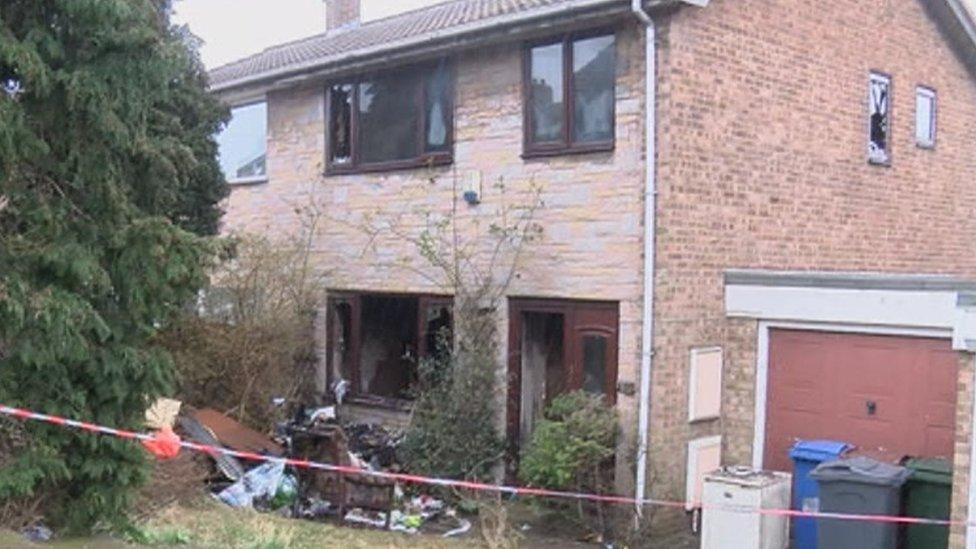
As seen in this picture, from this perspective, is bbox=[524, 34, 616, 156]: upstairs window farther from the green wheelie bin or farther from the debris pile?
the green wheelie bin

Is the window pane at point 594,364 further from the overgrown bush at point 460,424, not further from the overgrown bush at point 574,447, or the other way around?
the overgrown bush at point 460,424

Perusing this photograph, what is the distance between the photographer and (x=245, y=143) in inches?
659

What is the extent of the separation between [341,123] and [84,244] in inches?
331

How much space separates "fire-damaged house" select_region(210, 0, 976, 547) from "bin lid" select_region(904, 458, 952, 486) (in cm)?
50

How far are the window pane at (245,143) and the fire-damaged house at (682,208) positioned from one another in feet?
4.33

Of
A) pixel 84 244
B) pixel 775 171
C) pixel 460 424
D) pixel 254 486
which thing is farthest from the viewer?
pixel 775 171

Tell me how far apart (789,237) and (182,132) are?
24.3ft

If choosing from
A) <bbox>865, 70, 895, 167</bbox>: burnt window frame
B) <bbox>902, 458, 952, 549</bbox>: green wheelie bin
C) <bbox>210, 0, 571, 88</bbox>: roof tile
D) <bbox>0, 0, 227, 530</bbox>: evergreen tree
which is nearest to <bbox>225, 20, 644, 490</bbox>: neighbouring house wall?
<bbox>210, 0, 571, 88</bbox>: roof tile

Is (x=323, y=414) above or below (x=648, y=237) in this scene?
below

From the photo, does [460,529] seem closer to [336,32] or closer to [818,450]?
[818,450]

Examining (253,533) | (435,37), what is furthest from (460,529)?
(435,37)

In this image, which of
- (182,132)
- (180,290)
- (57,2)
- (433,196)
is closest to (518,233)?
(433,196)

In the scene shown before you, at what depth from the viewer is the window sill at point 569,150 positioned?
36.1ft

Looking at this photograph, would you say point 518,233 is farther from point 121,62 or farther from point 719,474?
point 121,62
